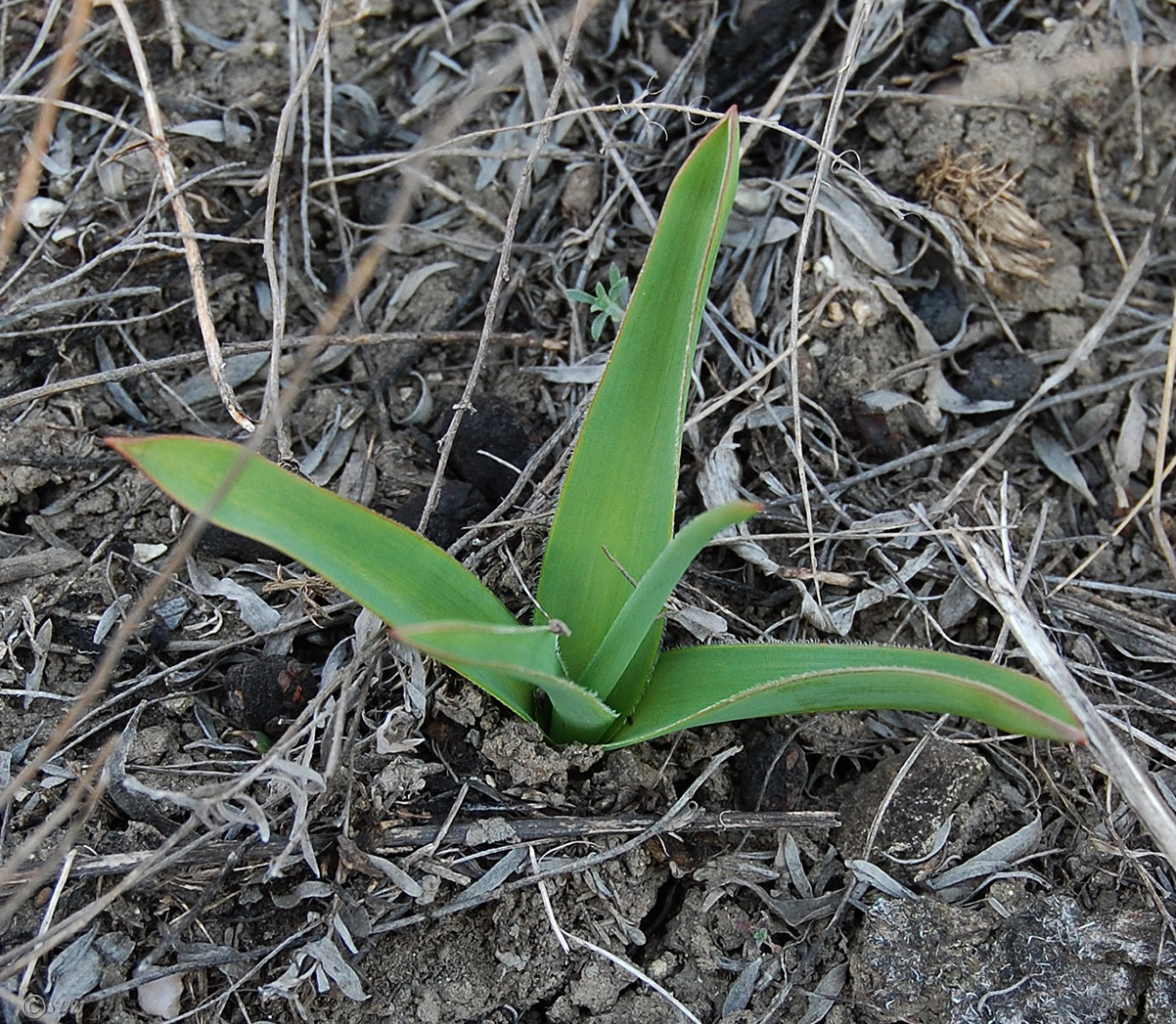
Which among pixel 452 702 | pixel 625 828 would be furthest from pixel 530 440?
pixel 625 828

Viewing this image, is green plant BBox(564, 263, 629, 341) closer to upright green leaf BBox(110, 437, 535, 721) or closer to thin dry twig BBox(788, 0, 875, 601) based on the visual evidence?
thin dry twig BBox(788, 0, 875, 601)

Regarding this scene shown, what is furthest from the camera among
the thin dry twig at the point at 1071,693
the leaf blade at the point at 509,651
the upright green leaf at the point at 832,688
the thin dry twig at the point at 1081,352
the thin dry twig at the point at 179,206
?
the thin dry twig at the point at 1081,352

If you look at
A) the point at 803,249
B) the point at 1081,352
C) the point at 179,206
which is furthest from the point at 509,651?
the point at 1081,352

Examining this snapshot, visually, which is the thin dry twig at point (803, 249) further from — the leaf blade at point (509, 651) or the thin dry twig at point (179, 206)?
the thin dry twig at point (179, 206)

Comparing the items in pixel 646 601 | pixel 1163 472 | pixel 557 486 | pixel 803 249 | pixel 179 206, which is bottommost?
pixel 1163 472

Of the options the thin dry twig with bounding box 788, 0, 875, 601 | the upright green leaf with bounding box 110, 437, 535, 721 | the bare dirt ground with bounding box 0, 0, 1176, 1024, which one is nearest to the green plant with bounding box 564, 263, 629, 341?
the bare dirt ground with bounding box 0, 0, 1176, 1024

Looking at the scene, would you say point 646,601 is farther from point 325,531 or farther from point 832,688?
point 325,531

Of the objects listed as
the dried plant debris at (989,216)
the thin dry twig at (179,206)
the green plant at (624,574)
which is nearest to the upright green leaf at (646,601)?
the green plant at (624,574)

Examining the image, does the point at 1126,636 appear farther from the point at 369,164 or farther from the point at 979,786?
A: the point at 369,164
